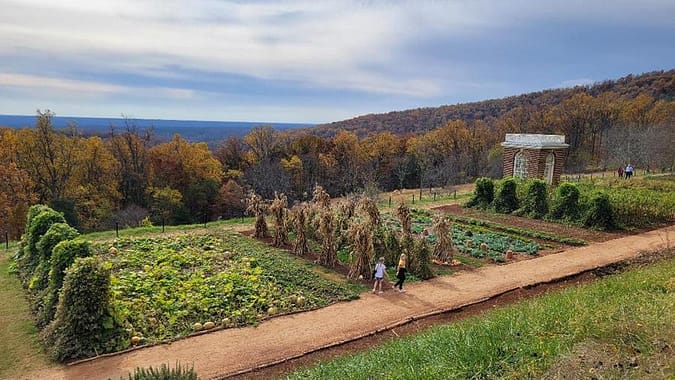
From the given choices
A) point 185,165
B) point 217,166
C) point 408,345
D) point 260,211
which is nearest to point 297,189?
point 217,166

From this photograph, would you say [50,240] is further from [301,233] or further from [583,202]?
[583,202]

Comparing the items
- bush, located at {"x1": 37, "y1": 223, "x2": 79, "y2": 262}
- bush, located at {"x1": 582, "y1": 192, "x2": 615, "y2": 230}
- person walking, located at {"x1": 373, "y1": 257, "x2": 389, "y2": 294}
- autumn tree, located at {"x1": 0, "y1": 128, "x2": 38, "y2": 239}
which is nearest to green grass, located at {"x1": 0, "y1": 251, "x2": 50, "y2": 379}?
bush, located at {"x1": 37, "y1": 223, "x2": 79, "y2": 262}

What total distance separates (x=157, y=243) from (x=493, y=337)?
12.6 meters

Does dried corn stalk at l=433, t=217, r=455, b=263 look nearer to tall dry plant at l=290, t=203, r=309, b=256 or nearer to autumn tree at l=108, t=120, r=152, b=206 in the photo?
tall dry plant at l=290, t=203, r=309, b=256

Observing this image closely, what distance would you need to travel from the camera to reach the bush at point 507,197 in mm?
22156

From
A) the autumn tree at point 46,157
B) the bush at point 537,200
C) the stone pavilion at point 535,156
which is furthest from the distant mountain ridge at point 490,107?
the bush at point 537,200

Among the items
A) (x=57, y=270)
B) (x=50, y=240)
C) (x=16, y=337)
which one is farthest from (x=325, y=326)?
(x=50, y=240)

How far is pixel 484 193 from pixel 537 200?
2945mm

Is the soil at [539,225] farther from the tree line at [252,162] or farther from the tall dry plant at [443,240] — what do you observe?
the tree line at [252,162]

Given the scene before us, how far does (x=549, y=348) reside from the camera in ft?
17.3

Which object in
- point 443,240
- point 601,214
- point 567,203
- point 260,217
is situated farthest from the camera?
point 567,203

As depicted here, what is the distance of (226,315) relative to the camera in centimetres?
993

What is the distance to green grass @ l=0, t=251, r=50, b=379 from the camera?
7934mm

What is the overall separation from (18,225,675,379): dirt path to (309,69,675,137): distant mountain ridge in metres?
59.8
